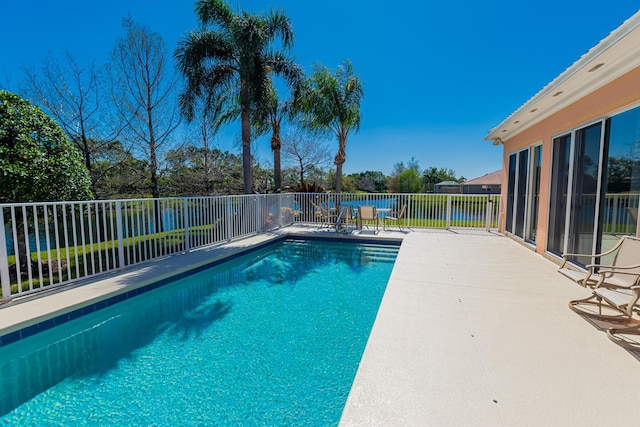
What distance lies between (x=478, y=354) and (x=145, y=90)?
482 inches

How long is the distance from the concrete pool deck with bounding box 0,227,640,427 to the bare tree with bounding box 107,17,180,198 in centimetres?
783

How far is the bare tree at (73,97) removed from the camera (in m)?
9.30

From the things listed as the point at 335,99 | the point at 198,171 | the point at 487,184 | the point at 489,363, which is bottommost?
the point at 489,363

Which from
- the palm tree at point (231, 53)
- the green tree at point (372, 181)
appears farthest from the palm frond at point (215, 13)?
the green tree at point (372, 181)

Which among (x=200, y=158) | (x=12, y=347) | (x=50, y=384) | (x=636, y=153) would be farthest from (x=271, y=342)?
(x=200, y=158)

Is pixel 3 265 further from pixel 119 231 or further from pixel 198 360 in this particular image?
pixel 198 360

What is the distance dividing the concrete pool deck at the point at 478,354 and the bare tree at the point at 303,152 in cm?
1419

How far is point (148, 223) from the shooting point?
5.61 meters

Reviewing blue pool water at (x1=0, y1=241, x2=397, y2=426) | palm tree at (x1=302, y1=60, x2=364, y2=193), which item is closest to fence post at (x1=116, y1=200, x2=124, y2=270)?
blue pool water at (x1=0, y1=241, x2=397, y2=426)

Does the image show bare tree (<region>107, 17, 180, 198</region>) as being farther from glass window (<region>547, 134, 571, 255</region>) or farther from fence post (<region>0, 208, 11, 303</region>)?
glass window (<region>547, 134, 571, 255</region>)

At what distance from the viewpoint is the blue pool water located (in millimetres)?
2213

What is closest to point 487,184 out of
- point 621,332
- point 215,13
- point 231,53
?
point 231,53

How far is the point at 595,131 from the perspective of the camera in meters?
4.30

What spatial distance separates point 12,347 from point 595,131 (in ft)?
26.2
